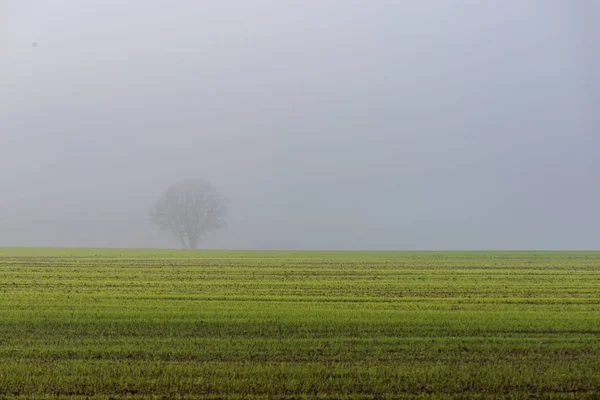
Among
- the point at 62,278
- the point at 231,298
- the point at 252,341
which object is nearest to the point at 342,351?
the point at 252,341

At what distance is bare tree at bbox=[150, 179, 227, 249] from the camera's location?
383ft

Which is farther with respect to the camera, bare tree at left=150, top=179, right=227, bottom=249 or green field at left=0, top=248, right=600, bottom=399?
bare tree at left=150, top=179, right=227, bottom=249

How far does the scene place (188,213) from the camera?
4643 inches

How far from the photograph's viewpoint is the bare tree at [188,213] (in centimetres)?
11675

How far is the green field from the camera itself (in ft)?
39.4

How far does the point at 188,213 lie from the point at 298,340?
10348cm

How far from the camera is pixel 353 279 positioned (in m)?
33.9

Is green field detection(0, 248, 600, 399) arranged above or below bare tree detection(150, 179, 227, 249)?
below

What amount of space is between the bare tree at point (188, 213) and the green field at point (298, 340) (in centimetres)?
8632

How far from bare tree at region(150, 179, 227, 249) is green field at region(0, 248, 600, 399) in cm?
8632

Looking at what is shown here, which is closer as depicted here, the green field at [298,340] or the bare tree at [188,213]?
the green field at [298,340]

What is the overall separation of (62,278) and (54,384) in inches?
908

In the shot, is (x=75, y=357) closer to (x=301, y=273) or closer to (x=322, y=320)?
(x=322, y=320)

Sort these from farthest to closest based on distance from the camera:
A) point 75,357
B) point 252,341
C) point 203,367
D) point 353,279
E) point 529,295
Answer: point 353,279 → point 529,295 → point 252,341 → point 75,357 → point 203,367
